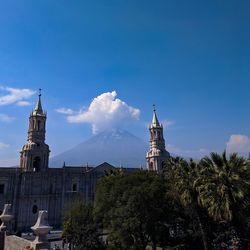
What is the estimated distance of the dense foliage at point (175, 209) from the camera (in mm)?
19562

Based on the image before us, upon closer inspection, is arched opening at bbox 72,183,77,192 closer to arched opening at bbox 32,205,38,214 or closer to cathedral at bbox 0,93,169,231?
cathedral at bbox 0,93,169,231

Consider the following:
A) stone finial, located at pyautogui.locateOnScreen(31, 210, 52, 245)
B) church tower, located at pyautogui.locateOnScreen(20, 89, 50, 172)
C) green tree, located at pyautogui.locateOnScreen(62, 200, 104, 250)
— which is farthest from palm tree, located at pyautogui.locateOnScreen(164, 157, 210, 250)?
church tower, located at pyautogui.locateOnScreen(20, 89, 50, 172)

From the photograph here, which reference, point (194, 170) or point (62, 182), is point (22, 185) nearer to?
point (62, 182)

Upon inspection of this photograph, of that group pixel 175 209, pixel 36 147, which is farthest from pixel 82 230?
pixel 36 147

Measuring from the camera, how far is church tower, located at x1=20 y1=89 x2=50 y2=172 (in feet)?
183

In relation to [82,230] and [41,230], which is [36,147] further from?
[41,230]

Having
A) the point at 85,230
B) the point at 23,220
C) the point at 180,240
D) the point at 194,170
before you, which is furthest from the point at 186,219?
the point at 23,220

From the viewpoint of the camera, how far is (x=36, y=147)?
55906mm

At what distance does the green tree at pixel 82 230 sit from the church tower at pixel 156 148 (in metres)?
32.2

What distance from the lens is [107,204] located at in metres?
28.1

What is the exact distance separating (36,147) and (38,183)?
249 inches

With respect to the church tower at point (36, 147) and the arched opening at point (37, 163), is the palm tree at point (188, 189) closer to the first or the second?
the church tower at point (36, 147)

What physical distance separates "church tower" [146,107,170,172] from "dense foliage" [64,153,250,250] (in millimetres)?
31809

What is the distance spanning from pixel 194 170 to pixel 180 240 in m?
8.30
